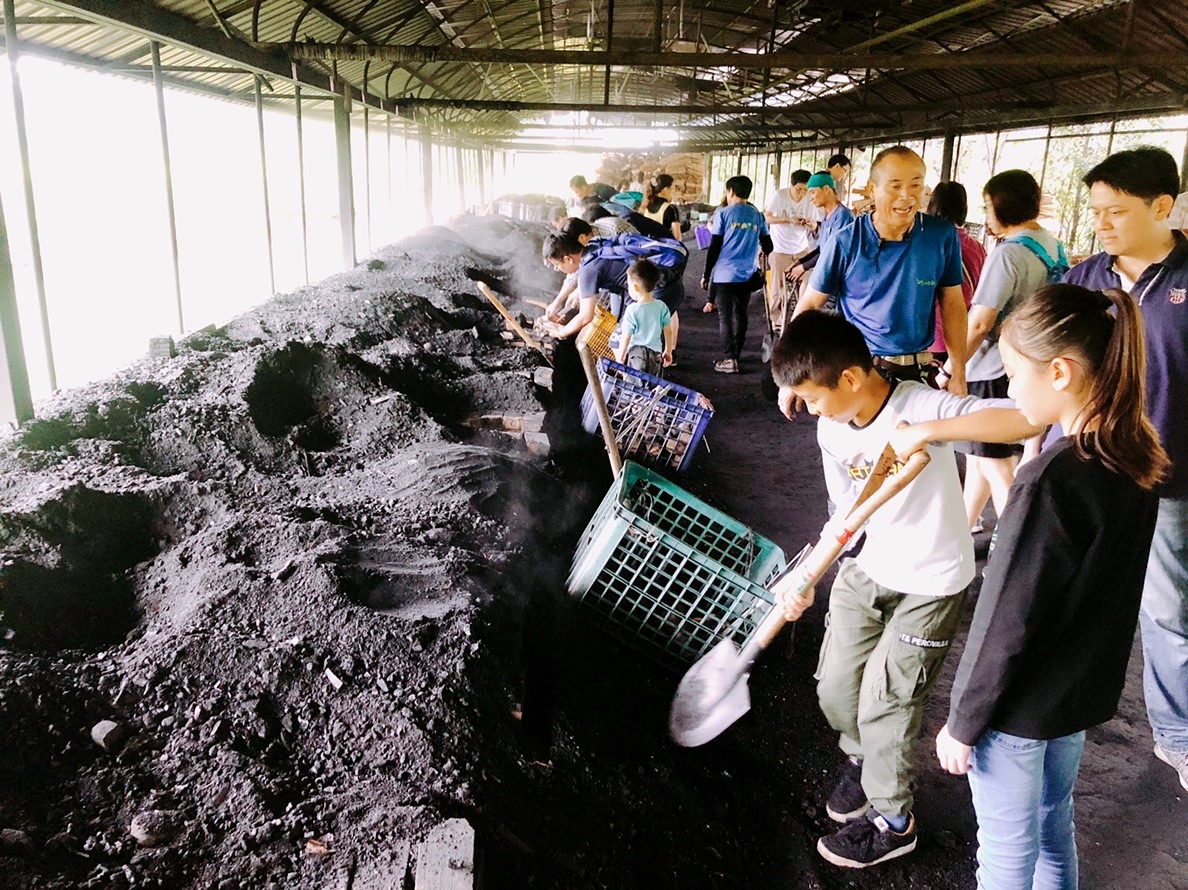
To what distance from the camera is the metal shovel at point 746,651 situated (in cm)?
204

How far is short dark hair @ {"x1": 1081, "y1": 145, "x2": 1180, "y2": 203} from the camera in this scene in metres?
2.53

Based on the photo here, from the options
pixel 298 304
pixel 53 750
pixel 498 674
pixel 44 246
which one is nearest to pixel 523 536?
pixel 498 674

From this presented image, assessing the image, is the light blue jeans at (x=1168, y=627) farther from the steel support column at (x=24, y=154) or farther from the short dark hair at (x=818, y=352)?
the steel support column at (x=24, y=154)

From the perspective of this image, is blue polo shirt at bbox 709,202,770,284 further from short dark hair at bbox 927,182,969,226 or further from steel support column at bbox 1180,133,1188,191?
steel support column at bbox 1180,133,1188,191

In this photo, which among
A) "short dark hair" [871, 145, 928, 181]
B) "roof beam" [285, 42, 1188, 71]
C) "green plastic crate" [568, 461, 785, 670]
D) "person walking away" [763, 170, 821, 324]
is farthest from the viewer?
"person walking away" [763, 170, 821, 324]

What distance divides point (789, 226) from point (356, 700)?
25.6 ft

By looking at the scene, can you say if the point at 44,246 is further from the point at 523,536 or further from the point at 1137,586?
the point at 1137,586

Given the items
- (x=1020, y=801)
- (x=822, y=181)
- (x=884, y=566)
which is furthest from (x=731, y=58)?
(x=1020, y=801)

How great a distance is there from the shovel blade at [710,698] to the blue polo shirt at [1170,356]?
4.72 ft

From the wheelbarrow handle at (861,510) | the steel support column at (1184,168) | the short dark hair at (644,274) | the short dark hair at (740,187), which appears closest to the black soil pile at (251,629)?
the wheelbarrow handle at (861,510)

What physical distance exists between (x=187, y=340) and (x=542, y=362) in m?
2.65

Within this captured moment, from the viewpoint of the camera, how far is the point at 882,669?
2.29 m

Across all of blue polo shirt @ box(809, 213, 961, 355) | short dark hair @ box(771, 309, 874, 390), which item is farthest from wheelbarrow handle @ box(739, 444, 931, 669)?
blue polo shirt @ box(809, 213, 961, 355)

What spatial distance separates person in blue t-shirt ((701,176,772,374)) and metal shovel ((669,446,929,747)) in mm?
5607
